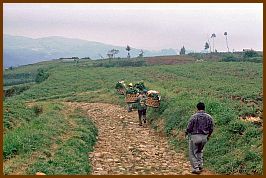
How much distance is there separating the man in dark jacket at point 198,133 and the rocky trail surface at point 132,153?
0.38 meters

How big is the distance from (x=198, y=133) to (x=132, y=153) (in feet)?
11.4

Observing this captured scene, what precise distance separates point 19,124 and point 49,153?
6.51 metres

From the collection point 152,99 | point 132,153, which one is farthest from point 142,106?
point 132,153

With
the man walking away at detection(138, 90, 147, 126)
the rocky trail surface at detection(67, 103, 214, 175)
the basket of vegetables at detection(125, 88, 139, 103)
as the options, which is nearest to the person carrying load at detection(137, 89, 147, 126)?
the man walking away at detection(138, 90, 147, 126)

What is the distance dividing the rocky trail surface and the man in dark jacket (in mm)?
382

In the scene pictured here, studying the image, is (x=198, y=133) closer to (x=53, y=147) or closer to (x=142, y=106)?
(x=53, y=147)

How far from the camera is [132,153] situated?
13.9 m

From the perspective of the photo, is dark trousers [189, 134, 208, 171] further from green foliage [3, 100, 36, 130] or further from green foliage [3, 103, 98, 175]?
green foliage [3, 100, 36, 130]

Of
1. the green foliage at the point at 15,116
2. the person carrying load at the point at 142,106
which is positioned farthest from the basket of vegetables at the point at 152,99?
the green foliage at the point at 15,116

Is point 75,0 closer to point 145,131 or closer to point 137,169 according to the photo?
point 137,169

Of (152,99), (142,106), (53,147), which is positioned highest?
(152,99)

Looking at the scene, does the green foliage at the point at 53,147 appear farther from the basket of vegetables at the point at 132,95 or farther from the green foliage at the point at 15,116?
the basket of vegetables at the point at 132,95

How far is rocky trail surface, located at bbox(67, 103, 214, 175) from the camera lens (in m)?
11.8

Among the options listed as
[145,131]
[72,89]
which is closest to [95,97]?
[72,89]
